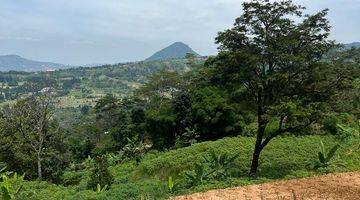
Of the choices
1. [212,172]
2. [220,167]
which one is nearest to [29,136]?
[220,167]

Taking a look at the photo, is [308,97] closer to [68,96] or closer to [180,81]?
[180,81]

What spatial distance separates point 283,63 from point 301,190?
221 inches

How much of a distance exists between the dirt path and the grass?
1.09 meters

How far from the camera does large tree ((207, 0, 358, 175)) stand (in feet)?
57.7

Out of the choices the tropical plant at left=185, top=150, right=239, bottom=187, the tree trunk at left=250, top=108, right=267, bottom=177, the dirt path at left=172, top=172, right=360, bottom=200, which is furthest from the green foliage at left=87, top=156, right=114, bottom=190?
the dirt path at left=172, top=172, right=360, bottom=200

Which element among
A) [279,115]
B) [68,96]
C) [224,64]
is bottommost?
[68,96]

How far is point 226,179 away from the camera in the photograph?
18000mm

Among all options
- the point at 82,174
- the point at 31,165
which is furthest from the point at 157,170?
the point at 31,165

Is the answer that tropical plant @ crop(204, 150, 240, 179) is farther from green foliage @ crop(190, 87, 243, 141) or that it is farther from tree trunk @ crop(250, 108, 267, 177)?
green foliage @ crop(190, 87, 243, 141)

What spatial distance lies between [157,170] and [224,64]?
9976 millimetres

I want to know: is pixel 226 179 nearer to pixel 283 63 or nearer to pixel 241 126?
pixel 283 63

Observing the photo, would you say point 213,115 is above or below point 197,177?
above

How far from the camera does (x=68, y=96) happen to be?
178500 millimetres

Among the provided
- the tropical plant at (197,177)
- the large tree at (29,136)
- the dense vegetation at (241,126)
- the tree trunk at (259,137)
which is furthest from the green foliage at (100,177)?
the tree trunk at (259,137)
